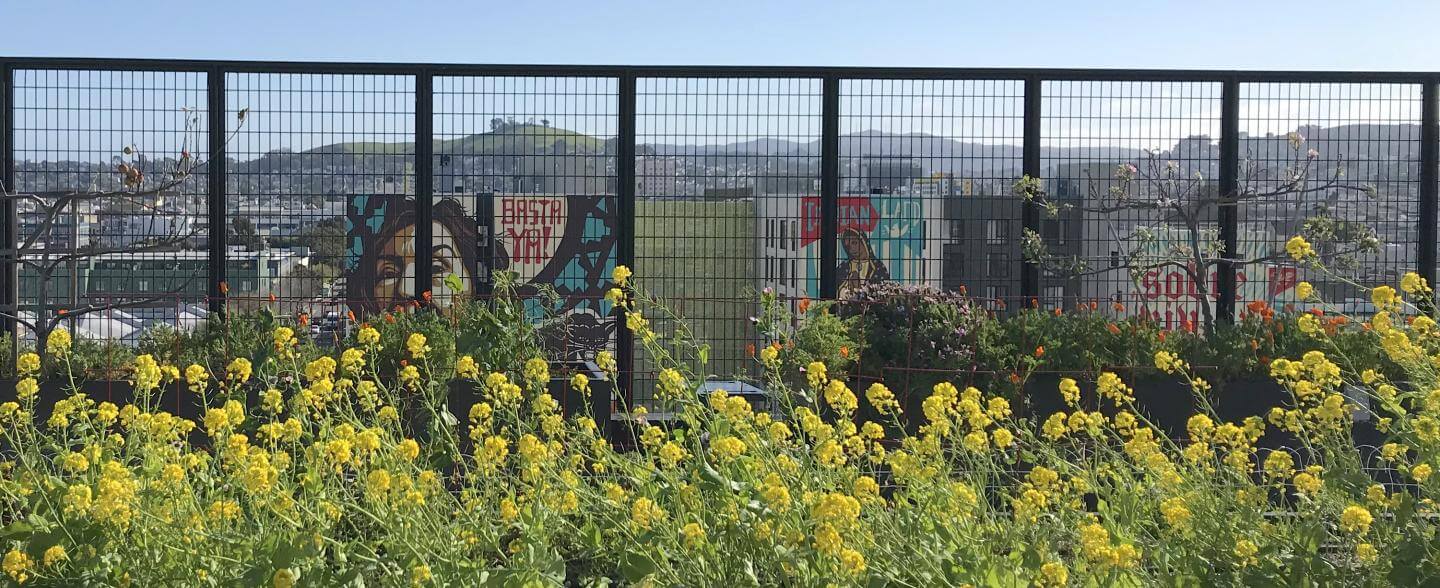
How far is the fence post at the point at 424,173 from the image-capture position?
8273 mm

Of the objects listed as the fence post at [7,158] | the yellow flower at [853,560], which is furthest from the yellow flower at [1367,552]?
the fence post at [7,158]

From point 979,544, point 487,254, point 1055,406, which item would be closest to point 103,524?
point 979,544

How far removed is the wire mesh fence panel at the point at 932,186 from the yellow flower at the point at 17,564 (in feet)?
17.9

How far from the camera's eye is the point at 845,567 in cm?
317

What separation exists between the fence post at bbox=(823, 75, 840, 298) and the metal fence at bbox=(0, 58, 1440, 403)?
0.02 m

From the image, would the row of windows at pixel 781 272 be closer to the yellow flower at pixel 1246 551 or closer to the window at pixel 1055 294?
the window at pixel 1055 294

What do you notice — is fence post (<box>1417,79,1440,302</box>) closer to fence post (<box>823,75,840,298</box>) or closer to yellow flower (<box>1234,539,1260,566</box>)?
fence post (<box>823,75,840,298</box>)

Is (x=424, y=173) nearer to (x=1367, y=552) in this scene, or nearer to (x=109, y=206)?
(x=109, y=206)

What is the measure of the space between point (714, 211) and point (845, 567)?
566 centimetres

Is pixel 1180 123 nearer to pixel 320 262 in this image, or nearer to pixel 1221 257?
pixel 1221 257

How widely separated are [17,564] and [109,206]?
551cm

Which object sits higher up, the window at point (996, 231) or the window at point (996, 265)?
the window at point (996, 231)

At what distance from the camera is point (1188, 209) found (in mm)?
8781

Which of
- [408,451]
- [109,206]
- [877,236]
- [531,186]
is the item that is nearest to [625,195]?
[531,186]
